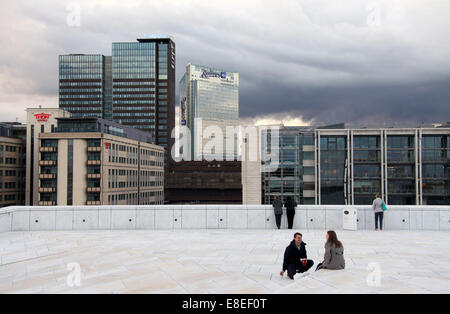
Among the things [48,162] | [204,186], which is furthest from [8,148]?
[204,186]

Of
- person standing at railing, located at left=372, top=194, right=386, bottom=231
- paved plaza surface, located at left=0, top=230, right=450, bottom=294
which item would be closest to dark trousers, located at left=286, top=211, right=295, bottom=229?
paved plaza surface, located at left=0, top=230, right=450, bottom=294

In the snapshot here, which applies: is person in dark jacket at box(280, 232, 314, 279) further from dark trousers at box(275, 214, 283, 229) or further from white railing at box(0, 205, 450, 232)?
white railing at box(0, 205, 450, 232)

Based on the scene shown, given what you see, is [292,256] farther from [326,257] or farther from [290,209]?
[290,209]

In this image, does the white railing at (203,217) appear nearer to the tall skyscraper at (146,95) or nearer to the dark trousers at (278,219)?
the dark trousers at (278,219)

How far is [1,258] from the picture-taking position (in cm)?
1270

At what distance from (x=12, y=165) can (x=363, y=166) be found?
93.6m

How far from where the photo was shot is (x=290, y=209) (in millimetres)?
19406

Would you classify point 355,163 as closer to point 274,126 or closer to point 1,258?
point 274,126

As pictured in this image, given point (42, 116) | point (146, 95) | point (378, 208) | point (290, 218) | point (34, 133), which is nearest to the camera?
point (378, 208)

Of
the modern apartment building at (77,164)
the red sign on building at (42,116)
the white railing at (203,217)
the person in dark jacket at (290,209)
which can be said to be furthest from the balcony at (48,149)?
the person in dark jacket at (290,209)

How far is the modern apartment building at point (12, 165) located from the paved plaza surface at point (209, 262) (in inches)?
4105

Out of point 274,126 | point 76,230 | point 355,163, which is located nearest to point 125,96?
point 274,126

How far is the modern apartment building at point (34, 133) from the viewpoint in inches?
4441
